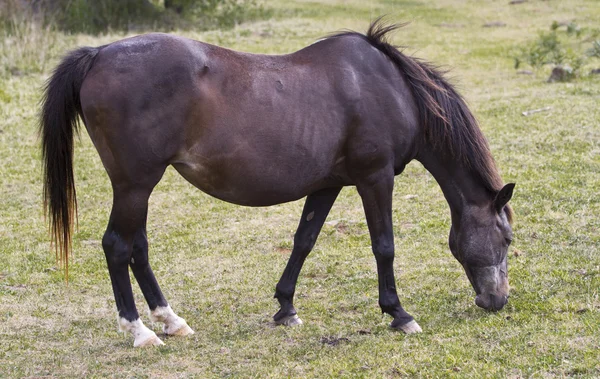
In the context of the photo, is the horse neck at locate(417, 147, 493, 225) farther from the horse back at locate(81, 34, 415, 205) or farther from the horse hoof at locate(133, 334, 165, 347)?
the horse hoof at locate(133, 334, 165, 347)

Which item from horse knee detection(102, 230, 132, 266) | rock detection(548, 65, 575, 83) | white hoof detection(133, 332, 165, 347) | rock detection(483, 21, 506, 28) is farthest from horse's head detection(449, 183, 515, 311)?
rock detection(483, 21, 506, 28)

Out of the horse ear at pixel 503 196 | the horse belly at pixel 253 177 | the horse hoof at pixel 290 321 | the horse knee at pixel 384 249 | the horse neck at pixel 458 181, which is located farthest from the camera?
the horse hoof at pixel 290 321

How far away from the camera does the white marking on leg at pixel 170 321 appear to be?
5.19 m

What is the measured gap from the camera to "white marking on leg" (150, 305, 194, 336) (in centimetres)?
519

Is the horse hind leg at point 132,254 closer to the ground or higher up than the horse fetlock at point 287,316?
higher up

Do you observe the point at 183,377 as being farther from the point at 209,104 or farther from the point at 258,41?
the point at 258,41

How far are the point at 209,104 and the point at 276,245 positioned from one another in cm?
268

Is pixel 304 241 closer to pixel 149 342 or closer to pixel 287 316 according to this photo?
pixel 287 316

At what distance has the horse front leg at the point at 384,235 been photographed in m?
5.04

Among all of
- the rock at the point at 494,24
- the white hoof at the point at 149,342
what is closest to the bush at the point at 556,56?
the rock at the point at 494,24

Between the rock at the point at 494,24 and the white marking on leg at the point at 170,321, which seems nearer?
the white marking on leg at the point at 170,321

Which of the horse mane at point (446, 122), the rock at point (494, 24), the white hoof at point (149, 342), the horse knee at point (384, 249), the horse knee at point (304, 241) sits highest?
the horse mane at point (446, 122)

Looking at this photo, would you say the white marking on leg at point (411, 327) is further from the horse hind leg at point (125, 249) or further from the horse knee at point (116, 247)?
the horse knee at point (116, 247)

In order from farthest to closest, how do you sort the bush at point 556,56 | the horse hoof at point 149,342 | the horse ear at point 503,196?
the bush at point 556,56, the horse ear at point 503,196, the horse hoof at point 149,342
